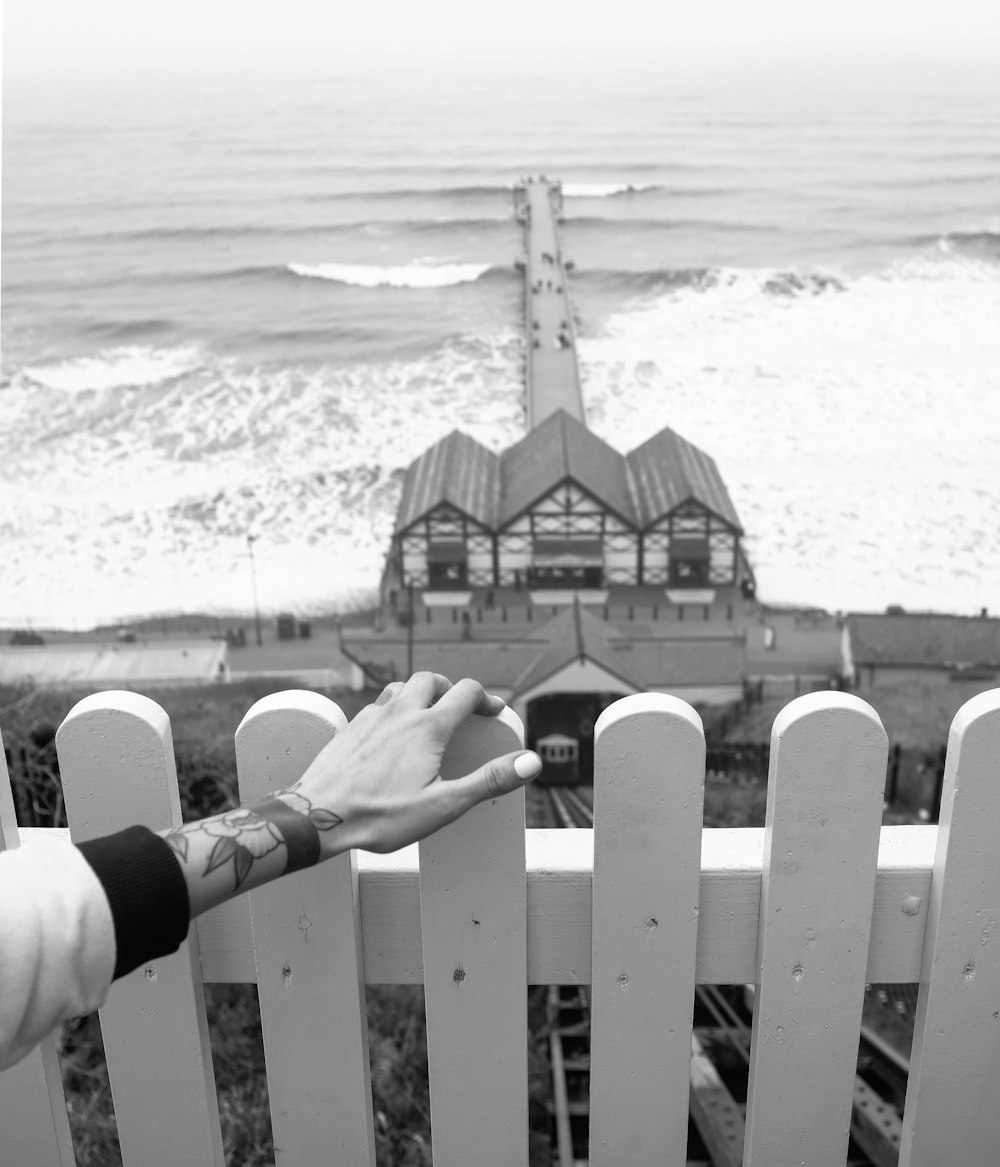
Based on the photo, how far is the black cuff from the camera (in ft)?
2.15

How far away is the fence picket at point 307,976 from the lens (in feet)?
2.96

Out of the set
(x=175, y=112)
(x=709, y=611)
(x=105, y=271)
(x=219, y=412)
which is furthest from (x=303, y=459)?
(x=175, y=112)

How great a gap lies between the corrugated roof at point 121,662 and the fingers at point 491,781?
383 inches

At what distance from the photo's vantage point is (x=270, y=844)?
744 millimetres

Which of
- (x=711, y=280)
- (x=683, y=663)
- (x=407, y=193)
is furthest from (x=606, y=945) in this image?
(x=407, y=193)

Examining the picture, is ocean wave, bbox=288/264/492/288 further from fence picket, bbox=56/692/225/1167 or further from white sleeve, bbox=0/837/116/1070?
white sleeve, bbox=0/837/116/1070

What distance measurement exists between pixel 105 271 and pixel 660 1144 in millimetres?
28857

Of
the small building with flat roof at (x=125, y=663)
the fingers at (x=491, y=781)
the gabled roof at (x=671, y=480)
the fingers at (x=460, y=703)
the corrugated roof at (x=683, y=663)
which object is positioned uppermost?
the fingers at (x=460, y=703)

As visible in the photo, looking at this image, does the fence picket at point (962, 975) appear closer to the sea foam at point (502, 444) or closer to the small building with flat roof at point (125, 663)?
the small building with flat roof at point (125, 663)

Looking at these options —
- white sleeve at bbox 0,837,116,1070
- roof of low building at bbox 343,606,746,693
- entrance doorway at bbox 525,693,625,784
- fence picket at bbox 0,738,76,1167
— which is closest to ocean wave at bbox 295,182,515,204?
roof of low building at bbox 343,606,746,693

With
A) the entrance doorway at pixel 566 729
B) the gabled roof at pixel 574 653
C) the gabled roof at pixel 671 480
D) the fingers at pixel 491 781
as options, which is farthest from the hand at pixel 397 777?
the gabled roof at pixel 671 480

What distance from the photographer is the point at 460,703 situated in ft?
2.72

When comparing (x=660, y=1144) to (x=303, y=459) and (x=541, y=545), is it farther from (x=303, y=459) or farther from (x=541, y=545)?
(x=303, y=459)

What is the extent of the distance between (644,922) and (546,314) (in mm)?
22545
